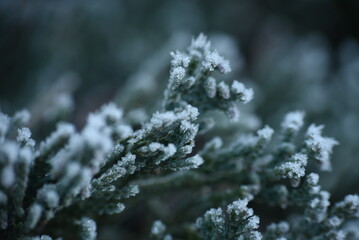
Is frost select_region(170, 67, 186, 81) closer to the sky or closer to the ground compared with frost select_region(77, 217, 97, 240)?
closer to the sky

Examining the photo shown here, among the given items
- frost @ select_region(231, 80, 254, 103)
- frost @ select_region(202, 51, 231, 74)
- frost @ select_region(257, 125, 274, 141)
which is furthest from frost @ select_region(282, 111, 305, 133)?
frost @ select_region(202, 51, 231, 74)

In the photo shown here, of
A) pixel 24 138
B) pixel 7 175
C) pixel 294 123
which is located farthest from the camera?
pixel 294 123

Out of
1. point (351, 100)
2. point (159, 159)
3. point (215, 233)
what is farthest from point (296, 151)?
point (351, 100)

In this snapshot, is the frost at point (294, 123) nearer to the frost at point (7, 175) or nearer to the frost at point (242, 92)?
the frost at point (242, 92)

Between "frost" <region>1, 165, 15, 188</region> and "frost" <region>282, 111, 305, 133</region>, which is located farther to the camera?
"frost" <region>282, 111, 305, 133</region>

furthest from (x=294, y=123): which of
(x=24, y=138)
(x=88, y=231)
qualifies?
(x=24, y=138)

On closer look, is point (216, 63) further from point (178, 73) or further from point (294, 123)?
point (294, 123)

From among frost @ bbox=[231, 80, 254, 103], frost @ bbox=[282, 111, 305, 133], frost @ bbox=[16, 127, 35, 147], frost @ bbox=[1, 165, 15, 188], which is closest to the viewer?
frost @ bbox=[1, 165, 15, 188]

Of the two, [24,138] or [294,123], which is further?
[294,123]

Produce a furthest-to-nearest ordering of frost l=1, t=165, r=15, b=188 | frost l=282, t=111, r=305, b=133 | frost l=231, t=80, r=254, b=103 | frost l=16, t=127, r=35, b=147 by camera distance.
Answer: frost l=282, t=111, r=305, b=133 < frost l=231, t=80, r=254, b=103 < frost l=16, t=127, r=35, b=147 < frost l=1, t=165, r=15, b=188

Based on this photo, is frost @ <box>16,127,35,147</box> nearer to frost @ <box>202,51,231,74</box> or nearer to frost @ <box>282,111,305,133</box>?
frost @ <box>202,51,231,74</box>
